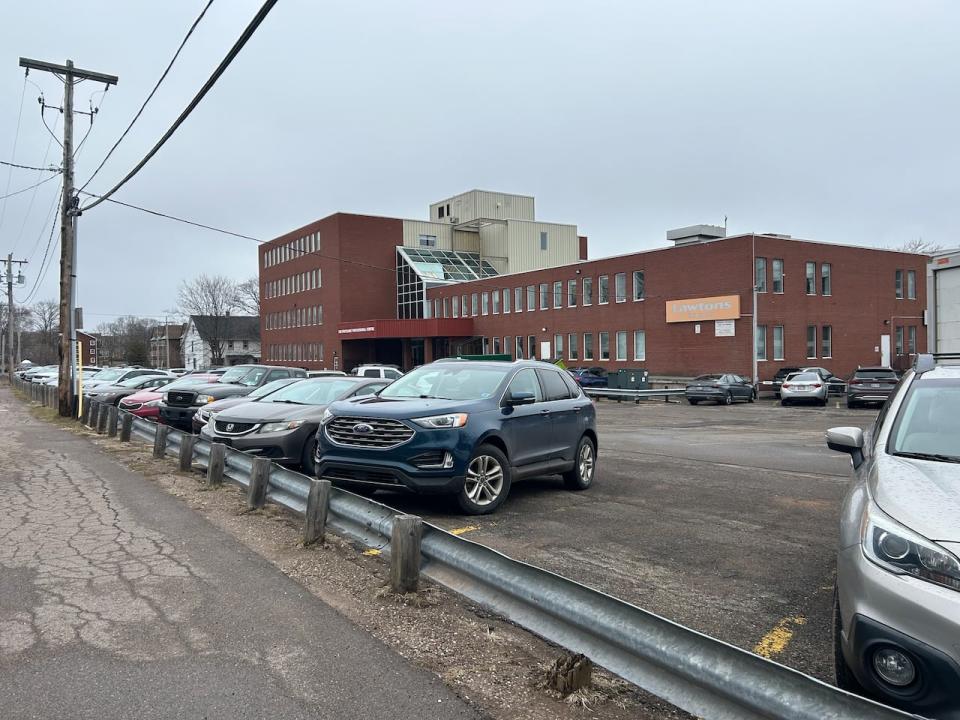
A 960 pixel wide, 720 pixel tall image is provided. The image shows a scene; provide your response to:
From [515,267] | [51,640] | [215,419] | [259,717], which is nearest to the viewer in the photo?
[259,717]

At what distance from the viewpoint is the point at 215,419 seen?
10.8 meters

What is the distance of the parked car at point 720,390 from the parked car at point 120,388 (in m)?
21.7

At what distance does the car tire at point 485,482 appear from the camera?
783cm

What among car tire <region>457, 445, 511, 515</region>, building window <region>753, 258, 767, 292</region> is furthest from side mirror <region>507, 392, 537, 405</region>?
building window <region>753, 258, 767, 292</region>

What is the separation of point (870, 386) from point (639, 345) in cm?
1833

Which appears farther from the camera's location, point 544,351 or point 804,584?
point 544,351

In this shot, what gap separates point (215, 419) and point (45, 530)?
3438 millimetres

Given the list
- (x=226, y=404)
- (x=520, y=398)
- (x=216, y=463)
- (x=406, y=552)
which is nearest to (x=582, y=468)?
(x=520, y=398)

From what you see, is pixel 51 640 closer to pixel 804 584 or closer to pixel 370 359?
pixel 804 584

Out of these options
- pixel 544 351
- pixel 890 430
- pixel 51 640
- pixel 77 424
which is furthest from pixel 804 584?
pixel 544 351

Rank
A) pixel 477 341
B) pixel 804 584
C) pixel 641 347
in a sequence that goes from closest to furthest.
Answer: pixel 804 584 < pixel 641 347 < pixel 477 341

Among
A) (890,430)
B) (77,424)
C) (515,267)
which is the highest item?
(515,267)

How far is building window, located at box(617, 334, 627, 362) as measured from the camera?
46.5 m

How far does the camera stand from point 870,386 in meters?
27.8
